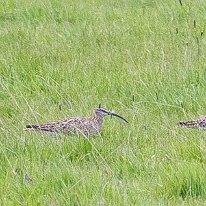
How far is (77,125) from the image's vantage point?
5.34 metres

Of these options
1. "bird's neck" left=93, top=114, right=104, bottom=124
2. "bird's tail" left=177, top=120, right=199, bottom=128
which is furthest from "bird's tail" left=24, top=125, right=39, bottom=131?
"bird's tail" left=177, top=120, right=199, bottom=128

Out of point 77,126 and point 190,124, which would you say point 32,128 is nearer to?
point 77,126

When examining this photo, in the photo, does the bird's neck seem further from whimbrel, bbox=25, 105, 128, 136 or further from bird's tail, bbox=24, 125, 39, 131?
bird's tail, bbox=24, 125, 39, 131

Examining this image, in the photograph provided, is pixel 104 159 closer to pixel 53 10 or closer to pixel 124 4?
pixel 53 10

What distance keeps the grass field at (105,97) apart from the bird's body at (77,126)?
94 mm

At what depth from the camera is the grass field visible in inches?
166

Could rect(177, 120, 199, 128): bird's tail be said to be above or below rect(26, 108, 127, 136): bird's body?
below

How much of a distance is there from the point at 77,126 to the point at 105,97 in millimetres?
1215

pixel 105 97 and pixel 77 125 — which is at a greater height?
pixel 77 125

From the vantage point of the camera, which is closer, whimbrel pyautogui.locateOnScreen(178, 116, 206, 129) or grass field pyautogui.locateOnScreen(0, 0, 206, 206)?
grass field pyautogui.locateOnScreen(0, 0, 206, 206)

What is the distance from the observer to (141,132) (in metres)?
5.26

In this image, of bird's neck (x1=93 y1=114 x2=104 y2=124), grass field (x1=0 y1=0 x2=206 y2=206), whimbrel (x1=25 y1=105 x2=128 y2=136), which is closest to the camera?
grass field (x1=0 y1=0 x2=206 y2=206)

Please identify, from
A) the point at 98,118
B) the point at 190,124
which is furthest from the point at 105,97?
the point at 190,124

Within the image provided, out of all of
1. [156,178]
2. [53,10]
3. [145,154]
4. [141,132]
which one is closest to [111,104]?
[141,132]
